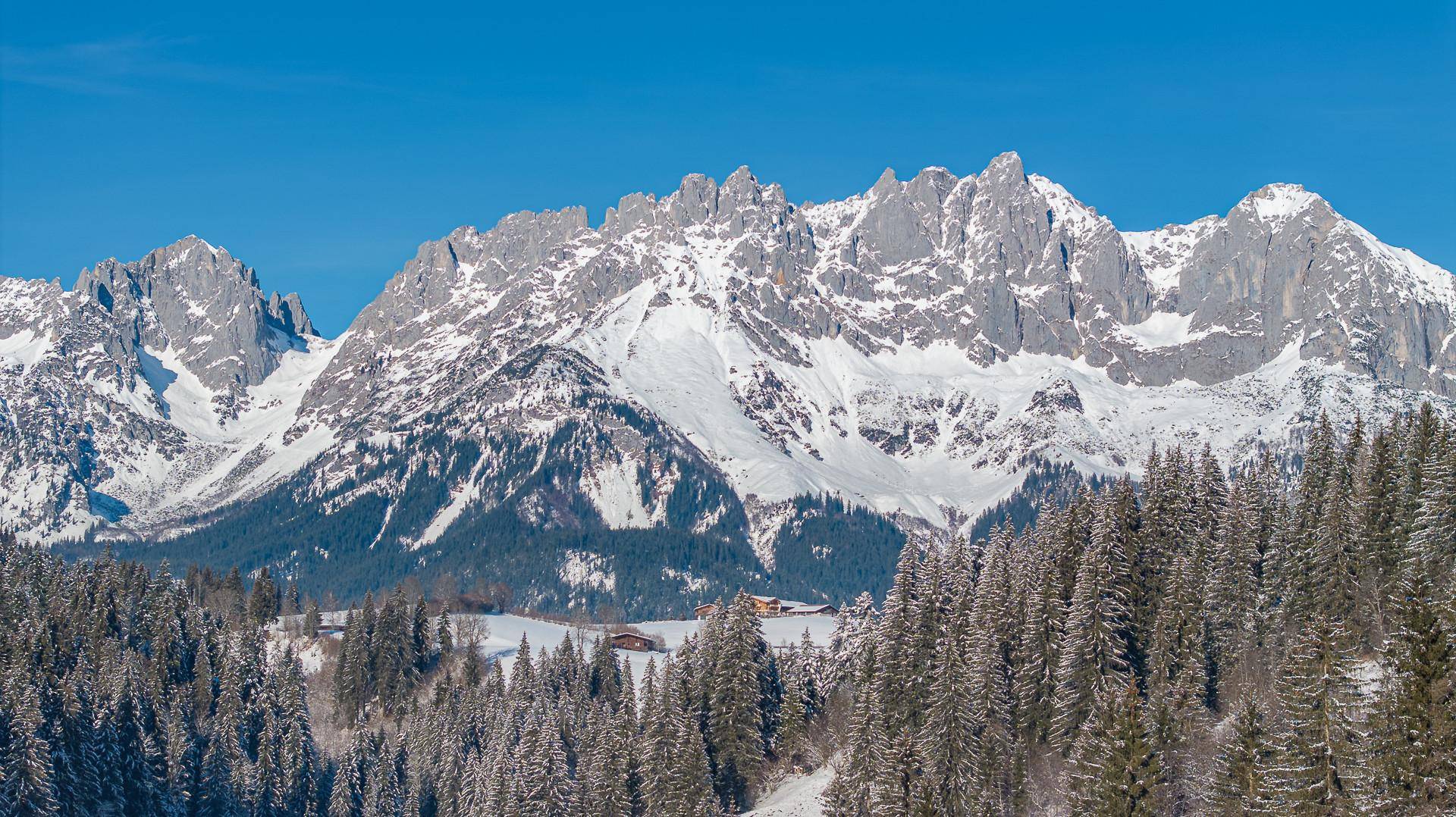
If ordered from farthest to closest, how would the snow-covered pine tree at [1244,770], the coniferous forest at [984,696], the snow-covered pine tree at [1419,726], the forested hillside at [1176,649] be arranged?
the coniferous forest at [984,696]
the snow-covered pine tree at [1244,770]
the forested hillside at [1176,649]
the snow-covered pine tree at [1419,726]

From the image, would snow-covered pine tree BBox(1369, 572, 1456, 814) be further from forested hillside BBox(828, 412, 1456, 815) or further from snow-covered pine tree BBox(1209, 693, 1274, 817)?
snow-covered pine tree BBox(1209, 693, 1274, 817)

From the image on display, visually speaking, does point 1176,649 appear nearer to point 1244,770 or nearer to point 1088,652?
point 1088,652

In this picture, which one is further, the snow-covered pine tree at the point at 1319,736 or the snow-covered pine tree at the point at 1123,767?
the snow-covered pine tree at the point at 1123,767

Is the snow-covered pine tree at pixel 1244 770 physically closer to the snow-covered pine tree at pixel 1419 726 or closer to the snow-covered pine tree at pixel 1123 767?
the snow-covered pine tree at pixel 1123 767

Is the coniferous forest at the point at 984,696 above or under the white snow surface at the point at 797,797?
above

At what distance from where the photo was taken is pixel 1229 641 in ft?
328

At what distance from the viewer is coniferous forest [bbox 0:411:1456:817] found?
2783 inches

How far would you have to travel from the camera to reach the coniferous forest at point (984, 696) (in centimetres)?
7069

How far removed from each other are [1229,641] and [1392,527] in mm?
11882

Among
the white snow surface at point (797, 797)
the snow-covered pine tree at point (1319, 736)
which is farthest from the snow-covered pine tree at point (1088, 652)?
the snow-covered pine tree at point (1319, 736)

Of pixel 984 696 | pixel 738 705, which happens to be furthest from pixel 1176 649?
pixel 738 705

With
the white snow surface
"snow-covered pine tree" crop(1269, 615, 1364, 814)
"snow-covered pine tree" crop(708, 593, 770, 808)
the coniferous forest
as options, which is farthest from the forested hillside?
"snow-covered pine tree" crop(708, 593, 770, 808)

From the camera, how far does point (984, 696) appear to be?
9894 cm

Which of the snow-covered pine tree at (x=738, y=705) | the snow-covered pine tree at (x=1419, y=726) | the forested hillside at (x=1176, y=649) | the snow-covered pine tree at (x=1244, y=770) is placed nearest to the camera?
the snow-covered pine tree at (x=1419, y=726)
